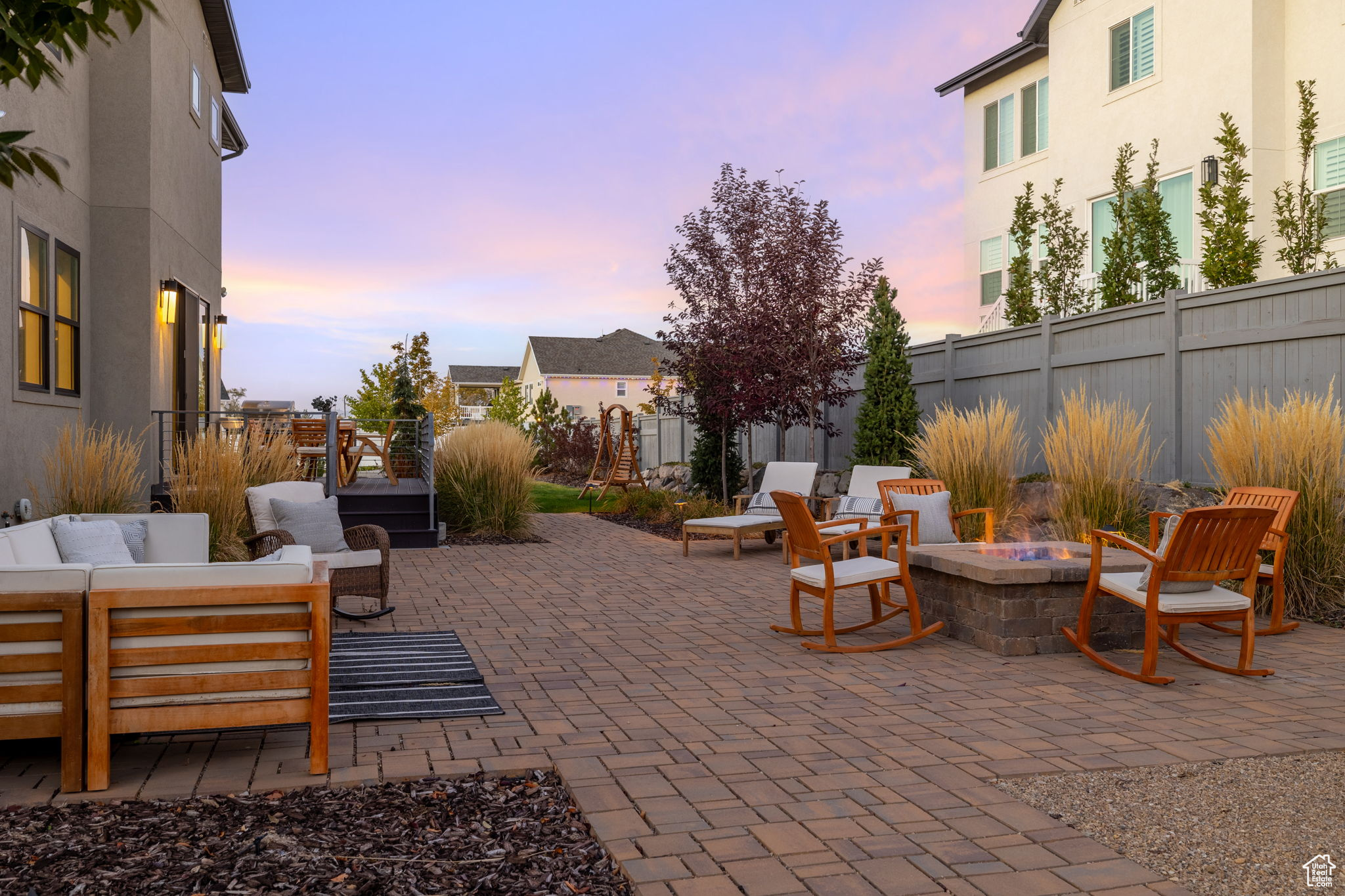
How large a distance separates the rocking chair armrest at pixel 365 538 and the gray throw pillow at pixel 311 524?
0.06 metres

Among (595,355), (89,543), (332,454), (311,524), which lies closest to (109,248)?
(332,454)

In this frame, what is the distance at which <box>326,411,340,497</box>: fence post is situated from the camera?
34.9ft

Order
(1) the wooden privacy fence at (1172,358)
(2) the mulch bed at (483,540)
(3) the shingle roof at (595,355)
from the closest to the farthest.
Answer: (1) the wooden privacy fence at (1172,358)
(2) the mulch bed at (483,540)
(3) the shingle roof at (595,355)

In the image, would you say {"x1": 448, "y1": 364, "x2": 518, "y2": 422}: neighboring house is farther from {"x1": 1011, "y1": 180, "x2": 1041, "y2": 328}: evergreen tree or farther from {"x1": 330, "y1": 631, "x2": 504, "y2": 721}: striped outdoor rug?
{"x1": 330, "y1": 631, "x2": 504, "y2": 721}: striped outdoor rug

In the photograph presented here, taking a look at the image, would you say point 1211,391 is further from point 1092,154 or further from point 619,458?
point 619,458

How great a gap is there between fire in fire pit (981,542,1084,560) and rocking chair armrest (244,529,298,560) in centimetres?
434

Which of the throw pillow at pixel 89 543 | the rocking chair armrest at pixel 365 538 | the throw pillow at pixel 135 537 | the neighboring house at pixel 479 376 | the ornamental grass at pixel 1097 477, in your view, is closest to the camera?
the throw pillow at pixel 89 543

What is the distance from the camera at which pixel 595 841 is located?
2947 millimetres

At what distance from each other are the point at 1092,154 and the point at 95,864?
51.2 ft

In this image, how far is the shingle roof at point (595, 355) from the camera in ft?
150

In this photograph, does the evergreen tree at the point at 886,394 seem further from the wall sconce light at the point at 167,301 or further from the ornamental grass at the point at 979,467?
the wall sconce light at the point at 167,301

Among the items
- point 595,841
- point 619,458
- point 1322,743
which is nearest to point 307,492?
point 595,841

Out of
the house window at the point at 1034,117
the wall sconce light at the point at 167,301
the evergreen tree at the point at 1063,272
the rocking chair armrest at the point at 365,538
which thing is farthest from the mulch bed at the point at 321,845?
the house window at the point at 1034,117

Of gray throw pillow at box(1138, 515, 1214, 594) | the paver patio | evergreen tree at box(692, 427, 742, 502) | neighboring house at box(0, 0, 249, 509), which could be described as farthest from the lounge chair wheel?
evergreen tree at box(692, 427, 742, 502)
